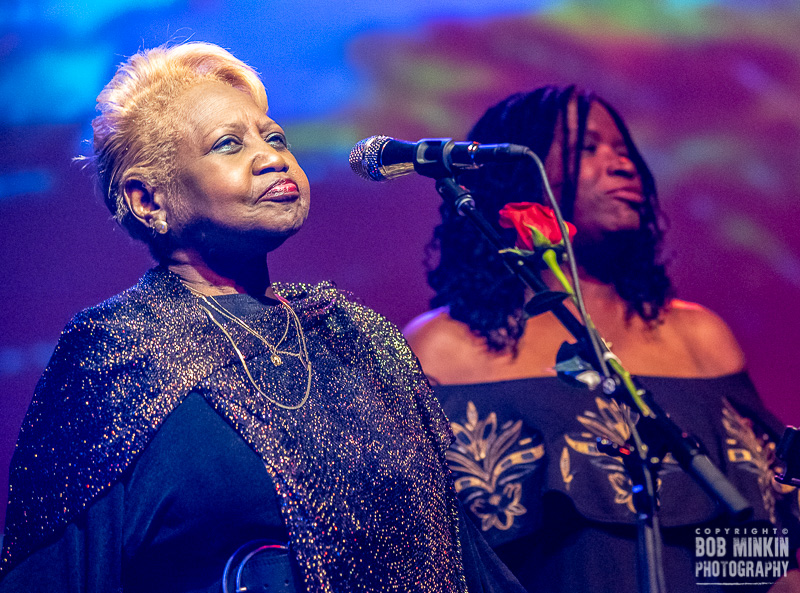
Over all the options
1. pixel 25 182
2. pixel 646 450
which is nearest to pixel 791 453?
pixel 646 450

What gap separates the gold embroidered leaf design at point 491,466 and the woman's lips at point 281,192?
2.87 ft

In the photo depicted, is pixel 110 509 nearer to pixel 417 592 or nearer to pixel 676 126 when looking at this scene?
pixel 417 592

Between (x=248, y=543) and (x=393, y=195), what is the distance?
→ 1507 millimetres

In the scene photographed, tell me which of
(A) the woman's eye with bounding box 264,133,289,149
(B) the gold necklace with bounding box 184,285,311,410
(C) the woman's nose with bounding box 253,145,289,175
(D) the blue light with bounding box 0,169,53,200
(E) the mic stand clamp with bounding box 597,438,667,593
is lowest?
(E) the mic stand clamp with bounding box 597,438,667,593

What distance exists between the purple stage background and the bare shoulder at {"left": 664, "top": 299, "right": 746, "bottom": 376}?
0.33 metres

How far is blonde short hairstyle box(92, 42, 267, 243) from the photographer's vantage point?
64.6 inches

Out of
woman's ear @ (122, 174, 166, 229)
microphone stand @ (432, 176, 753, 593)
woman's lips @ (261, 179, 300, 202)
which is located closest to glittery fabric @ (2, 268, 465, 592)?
woman's ear @ (122, 174, 166, 229)

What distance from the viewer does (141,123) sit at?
1.66 m

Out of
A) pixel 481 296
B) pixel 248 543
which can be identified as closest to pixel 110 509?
pixel 248 543

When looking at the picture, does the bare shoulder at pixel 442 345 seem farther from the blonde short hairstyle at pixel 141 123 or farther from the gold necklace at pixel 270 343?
the blonde short hairstyle at pixel 141 123

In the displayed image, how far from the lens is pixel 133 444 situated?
1393 mm

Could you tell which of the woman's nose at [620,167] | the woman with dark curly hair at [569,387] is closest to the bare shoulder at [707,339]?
the woman with dark curly hair at [569,387]

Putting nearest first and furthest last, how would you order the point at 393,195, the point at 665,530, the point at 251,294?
the point at 251,294 < the point at 665,530 < the point at 393,195

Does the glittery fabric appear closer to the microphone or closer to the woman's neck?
the woman's neck
